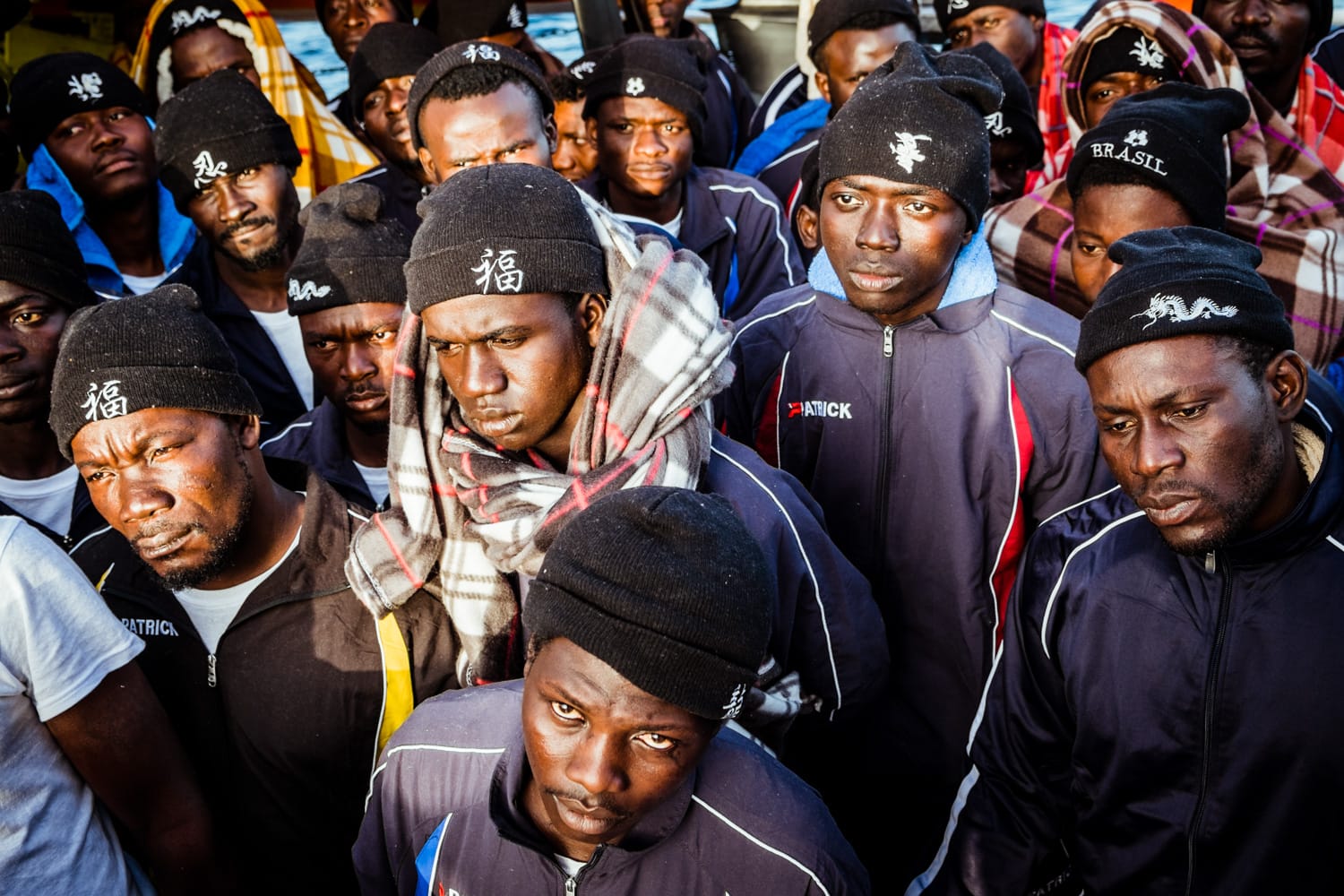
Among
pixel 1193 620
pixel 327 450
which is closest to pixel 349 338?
pixel 327 450

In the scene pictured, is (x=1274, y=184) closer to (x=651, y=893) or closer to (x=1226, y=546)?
(x=1226, y=546)

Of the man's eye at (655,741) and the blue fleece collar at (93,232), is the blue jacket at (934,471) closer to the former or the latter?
the man's eye at (655,741)

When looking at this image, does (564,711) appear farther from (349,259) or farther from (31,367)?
(31,367)

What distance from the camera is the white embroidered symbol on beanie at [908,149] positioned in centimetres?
276

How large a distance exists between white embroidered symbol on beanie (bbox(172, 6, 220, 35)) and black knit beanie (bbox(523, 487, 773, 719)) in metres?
4.34

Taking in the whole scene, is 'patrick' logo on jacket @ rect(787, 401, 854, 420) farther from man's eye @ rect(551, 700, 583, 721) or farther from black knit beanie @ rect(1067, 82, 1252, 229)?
man's eye @ rect(551, 700, 583, 721)

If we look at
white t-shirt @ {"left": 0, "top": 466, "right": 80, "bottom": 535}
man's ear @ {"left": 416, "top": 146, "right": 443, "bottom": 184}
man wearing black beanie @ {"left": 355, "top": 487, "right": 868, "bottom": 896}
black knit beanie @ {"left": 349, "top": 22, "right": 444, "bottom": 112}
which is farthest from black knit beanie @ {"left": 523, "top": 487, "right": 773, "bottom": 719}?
black knit beanie @ {"left": 349, "top": 22, "right": 444, "bottom": 112}

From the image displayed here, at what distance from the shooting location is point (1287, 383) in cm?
207

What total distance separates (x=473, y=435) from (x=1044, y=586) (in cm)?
116

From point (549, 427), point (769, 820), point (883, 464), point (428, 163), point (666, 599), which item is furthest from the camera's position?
point (428, 163)

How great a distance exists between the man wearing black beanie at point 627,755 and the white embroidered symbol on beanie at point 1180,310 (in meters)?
0.85

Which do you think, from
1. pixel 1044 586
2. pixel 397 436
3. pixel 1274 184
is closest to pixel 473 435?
pixel 397 436

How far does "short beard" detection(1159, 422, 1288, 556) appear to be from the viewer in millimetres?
2014

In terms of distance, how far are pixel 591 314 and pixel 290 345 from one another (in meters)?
2.02
